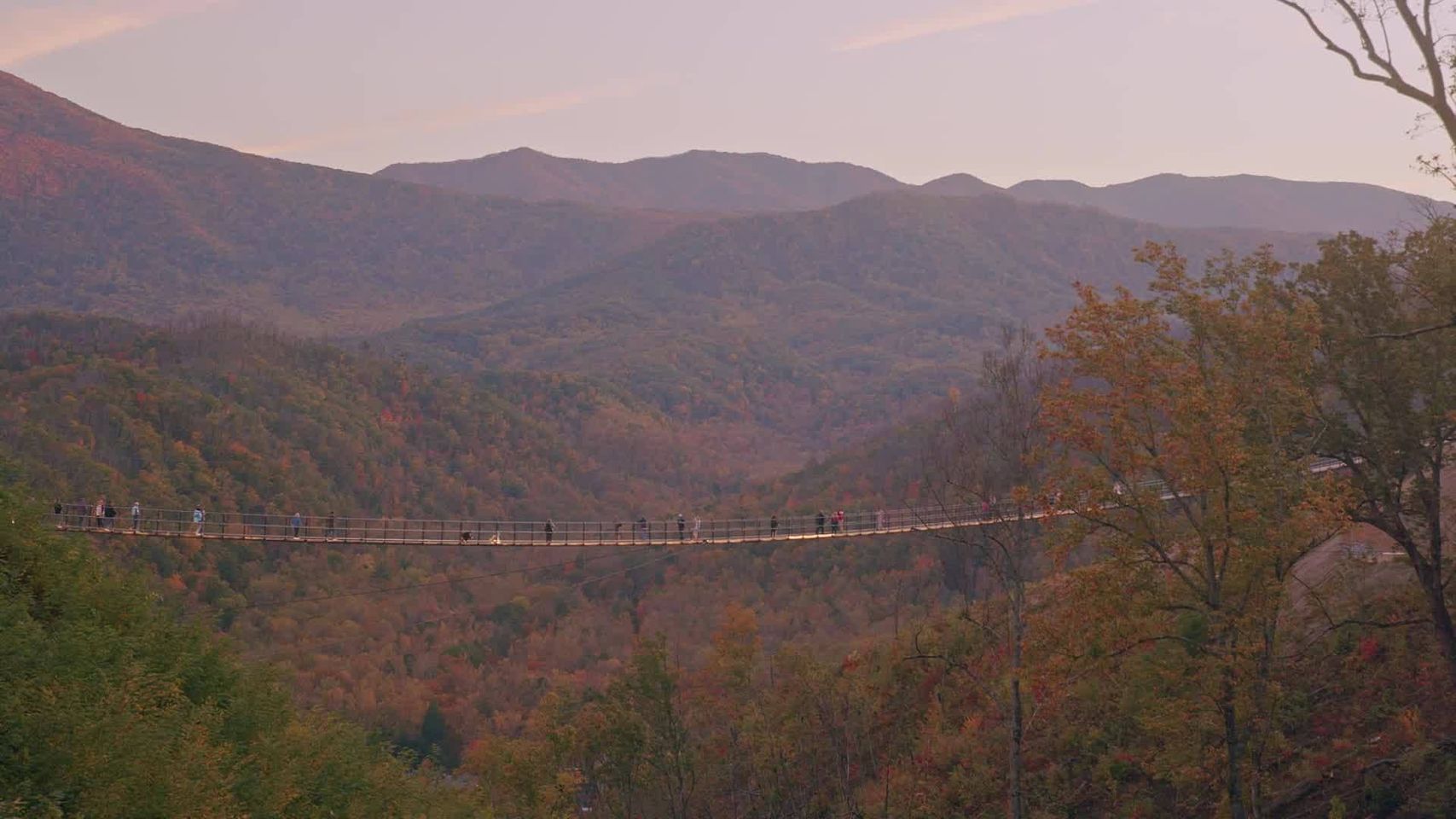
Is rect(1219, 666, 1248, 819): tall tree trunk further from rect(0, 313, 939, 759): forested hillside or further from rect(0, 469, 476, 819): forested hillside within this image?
rect(0, 313, 939, 759): forested hillside

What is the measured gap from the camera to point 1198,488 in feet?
55.9

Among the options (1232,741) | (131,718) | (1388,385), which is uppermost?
(1388,385)

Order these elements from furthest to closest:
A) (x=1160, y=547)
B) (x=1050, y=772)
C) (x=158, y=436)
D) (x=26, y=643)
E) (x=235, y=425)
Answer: (x=235, y=425)
(x=158, y=436)
(x=1050, y=772)
(x=1160, y=547)
(x=26, y=643)

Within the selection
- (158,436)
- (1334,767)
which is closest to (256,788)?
(1334,767)

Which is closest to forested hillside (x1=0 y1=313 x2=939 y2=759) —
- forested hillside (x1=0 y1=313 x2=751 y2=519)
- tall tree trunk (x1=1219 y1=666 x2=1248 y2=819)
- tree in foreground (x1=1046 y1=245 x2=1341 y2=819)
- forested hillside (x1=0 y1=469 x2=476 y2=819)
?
forested hillside (x1=0 y1=313 x2=751 y2=519)

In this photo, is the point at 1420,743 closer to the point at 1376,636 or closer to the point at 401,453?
the point at 1376,636

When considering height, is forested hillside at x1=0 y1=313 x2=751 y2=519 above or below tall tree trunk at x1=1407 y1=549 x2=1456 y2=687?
above

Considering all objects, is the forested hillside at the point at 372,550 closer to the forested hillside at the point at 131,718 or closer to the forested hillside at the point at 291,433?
the forested hillside at the point at 291,433

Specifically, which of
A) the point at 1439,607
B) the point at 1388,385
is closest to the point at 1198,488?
the point at 1388,385

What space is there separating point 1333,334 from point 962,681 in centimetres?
1804

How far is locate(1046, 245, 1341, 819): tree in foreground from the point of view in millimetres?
16781

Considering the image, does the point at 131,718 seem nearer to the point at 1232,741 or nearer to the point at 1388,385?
the point at 1232,741

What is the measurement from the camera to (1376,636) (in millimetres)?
23453

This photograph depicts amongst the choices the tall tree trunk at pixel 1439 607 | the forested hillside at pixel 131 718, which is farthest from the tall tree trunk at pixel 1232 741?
the forested hillside at pixel 131 718
